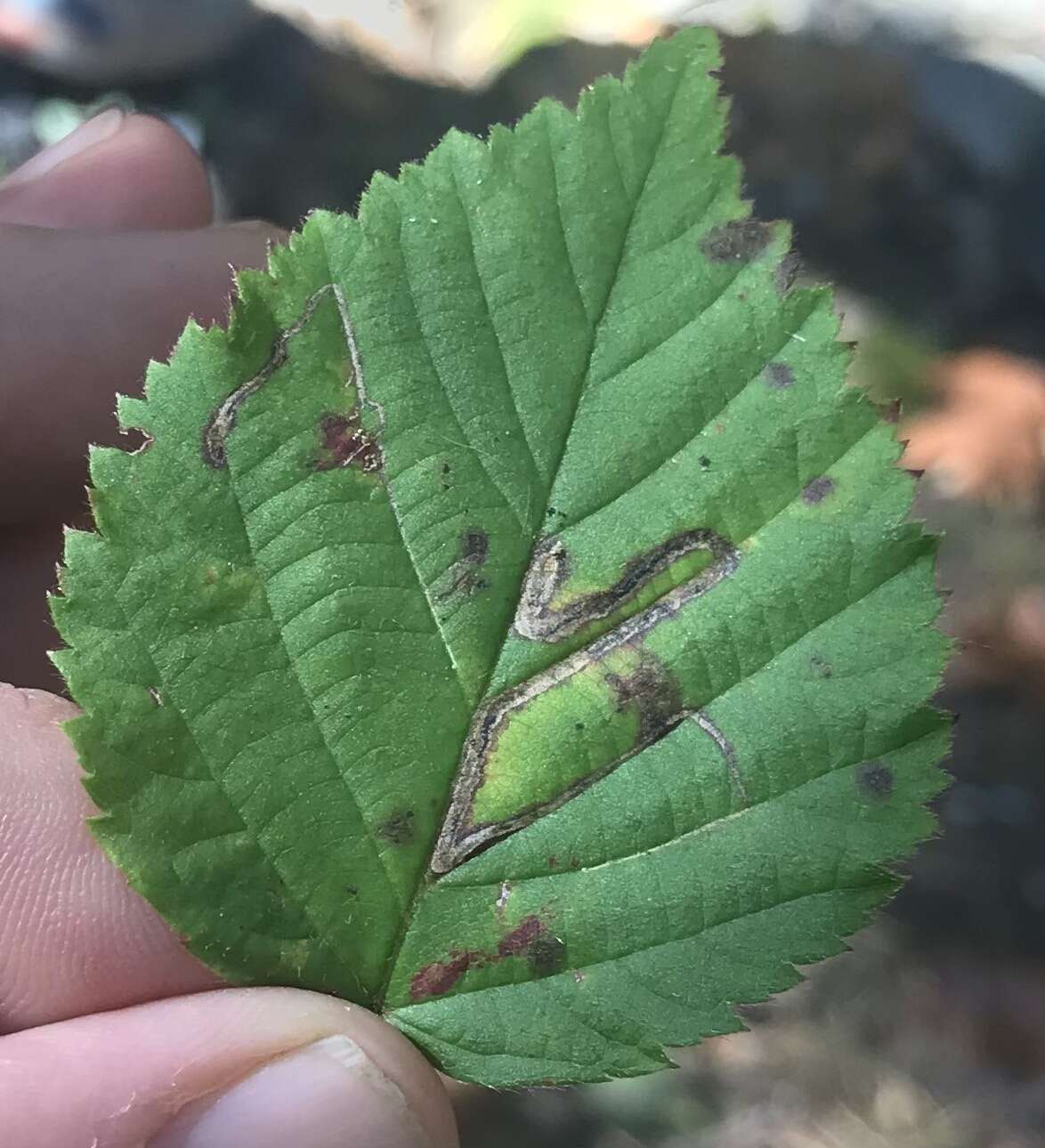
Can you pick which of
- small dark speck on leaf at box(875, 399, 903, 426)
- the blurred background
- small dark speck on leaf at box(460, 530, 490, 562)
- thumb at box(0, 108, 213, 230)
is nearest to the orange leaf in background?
the blurred background

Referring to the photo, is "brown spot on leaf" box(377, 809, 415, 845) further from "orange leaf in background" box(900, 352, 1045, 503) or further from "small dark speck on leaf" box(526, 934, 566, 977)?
"orange leaf in background" box(900, 352, 1045, 503)

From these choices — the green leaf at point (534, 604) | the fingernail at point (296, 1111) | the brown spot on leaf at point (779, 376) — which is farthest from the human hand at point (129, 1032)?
the brown spot on leaf at point (779, 376)

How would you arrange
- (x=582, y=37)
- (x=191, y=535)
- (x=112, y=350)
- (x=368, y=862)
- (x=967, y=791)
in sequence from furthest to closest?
(x=582, y=37) < (x=967, y=791) < (x=112, y=350) < (x=368, y=862) < (x=191, y=535)

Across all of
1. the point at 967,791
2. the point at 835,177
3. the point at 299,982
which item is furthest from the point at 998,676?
the point at 299,982

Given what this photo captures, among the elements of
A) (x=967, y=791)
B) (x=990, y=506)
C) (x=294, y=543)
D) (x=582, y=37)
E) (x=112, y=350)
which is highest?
(x=582, y=37)

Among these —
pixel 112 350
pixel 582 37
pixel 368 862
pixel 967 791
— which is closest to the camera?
pixel 368 862

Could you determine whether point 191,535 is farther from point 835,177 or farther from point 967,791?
point 835,177

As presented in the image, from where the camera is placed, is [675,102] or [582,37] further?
[582,37]
